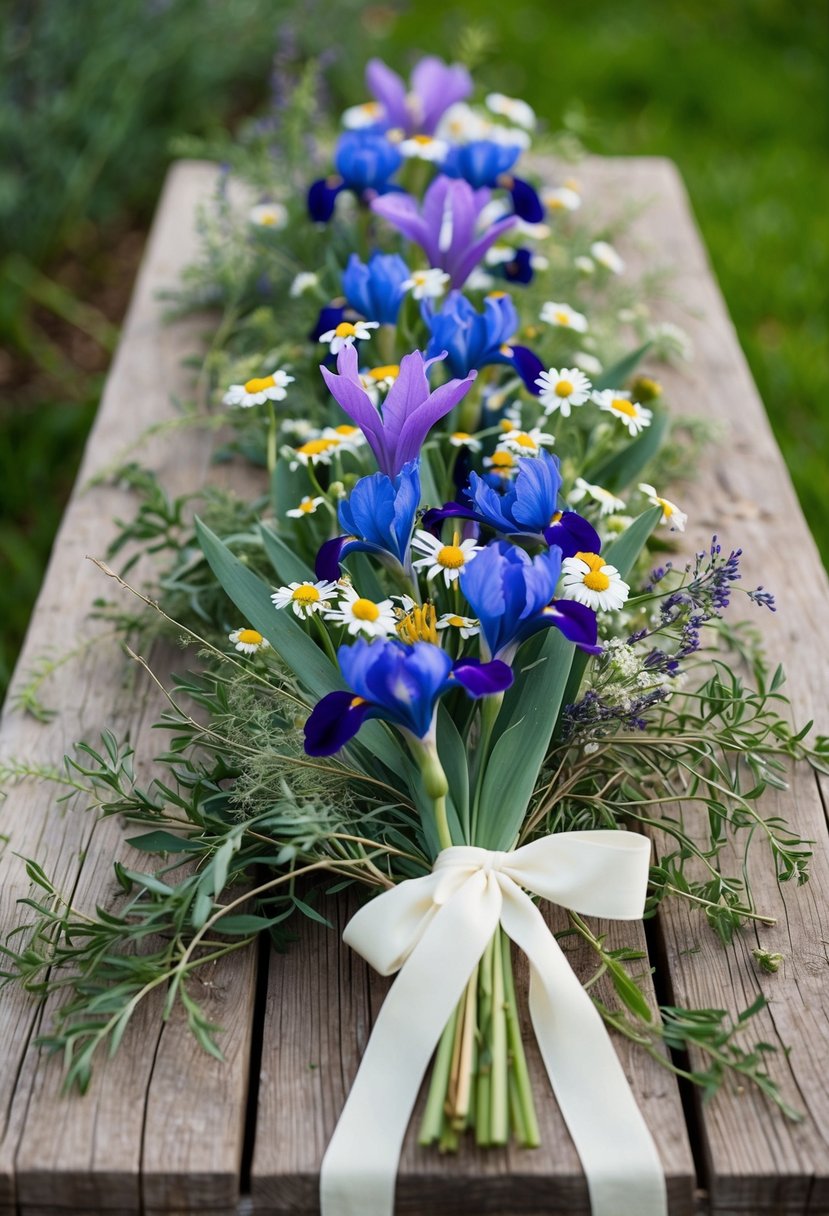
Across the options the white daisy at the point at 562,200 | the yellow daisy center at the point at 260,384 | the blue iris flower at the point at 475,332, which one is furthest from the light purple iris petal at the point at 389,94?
the yellow daisy center at the point at 260,384

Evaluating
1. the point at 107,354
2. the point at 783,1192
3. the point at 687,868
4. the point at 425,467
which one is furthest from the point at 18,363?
the point at 783,1192

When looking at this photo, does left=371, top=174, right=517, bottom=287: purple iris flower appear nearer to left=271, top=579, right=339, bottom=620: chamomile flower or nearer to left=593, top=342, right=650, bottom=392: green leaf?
left=593, top=342, right=650, bottom=392: green leaf

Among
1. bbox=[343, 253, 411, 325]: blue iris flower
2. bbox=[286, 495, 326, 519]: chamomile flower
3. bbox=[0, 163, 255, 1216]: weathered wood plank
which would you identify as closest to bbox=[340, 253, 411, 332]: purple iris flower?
bbox=[343, 253, 411, 325]: blue iris flower

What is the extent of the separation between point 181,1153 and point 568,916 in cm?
42

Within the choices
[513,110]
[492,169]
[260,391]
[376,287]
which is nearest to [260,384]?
[260,391]

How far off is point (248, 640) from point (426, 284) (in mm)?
633

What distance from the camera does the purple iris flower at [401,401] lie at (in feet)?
4.16

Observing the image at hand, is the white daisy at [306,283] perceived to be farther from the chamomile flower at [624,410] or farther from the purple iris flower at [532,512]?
the purple iris flower at [532,512]

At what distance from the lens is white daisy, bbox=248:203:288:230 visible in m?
2.28

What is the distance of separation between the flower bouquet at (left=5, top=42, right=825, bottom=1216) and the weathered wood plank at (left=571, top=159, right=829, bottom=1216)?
31 millimetres

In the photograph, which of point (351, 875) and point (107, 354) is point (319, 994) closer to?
point (351, 875)

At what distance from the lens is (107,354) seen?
329 centimetres

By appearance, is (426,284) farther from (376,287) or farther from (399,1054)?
(399,1054)

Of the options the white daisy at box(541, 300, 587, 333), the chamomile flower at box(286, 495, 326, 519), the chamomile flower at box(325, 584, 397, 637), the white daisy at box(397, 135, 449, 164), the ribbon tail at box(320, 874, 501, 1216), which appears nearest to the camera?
the ribbon tail at box(320, 874, 501, 1216)
